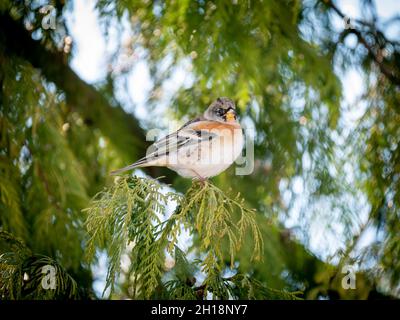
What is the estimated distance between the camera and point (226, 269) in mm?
3393

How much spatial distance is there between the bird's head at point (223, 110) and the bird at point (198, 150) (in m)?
0.11

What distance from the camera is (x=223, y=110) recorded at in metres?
3.20

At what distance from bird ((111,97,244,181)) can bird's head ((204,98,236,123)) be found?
0.11m

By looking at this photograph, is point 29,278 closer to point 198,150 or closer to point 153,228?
point 153,228

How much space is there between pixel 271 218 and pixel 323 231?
0.34 meters

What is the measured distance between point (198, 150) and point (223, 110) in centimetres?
37

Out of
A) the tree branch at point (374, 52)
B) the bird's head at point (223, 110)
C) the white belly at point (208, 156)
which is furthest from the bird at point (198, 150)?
the tree branch at point (374, 52)

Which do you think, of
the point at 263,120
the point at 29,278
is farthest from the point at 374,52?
the point at 29,278

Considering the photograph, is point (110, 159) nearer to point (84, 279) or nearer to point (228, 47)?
point (84, 279)

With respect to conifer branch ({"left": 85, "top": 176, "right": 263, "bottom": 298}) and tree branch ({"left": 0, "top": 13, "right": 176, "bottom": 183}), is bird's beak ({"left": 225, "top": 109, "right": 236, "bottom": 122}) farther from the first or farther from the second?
tree branch ({"left": 0, "top": 13, "right": 176, "bottom": 183})

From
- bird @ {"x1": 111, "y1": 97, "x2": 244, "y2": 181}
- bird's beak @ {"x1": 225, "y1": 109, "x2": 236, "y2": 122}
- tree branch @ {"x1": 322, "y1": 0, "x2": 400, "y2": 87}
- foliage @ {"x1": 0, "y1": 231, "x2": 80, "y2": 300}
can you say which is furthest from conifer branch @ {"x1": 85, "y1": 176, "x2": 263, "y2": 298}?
tree branch @ {"x1": 322, "y1": 0, "x2": 400, "y2": 87}

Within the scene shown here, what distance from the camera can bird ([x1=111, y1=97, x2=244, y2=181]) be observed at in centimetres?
292

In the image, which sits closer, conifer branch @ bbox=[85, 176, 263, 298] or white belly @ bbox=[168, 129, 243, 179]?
conifer branch @ bbox=[85, 176, 263, 298]
